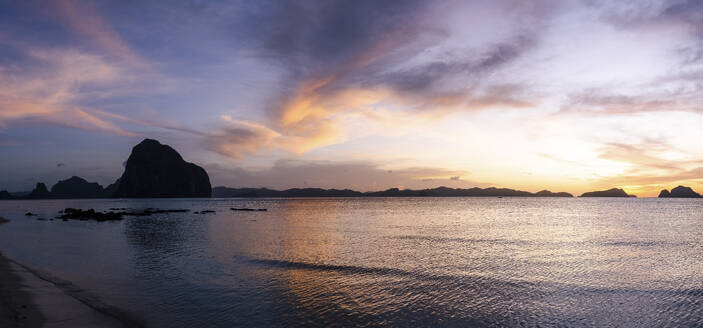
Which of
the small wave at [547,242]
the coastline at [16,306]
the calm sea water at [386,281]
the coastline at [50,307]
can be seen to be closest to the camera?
the coastline at [16,306]

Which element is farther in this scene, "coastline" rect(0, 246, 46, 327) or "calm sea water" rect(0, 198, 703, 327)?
"calm sea water" rect(0, 198, 703, 327)

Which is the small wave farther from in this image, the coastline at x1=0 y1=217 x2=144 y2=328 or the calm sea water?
the coastline at x1=0 y1=217 x2=144 y2=328

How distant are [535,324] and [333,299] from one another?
994 centimetres

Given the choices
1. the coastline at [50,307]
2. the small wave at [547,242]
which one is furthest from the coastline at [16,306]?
the small wave at [547,242]

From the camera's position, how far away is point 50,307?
17.3 m

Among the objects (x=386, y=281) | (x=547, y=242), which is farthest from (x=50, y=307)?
(x=547, y=242)

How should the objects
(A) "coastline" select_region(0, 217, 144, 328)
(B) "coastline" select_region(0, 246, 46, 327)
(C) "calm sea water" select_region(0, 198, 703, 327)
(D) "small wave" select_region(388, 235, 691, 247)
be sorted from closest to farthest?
(B) "coastline" select_region(0, 246, 46, 327)
(A) "coastline" select_region(0, 217, 144, 328)
(C) "calm sea water" select_region(0, 198, 703, 327)
(D) "small wave" select_region(388, 235, 691, 247)

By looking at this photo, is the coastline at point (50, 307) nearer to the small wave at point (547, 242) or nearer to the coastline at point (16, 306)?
the coastline at point (16, 306)

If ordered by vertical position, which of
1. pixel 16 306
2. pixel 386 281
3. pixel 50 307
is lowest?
pixel 386 281

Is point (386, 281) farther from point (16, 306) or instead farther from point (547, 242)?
point (547, 242)

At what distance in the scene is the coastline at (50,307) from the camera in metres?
15.1

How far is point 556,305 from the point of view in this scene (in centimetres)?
2011

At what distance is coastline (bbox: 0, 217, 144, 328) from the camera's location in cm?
1512

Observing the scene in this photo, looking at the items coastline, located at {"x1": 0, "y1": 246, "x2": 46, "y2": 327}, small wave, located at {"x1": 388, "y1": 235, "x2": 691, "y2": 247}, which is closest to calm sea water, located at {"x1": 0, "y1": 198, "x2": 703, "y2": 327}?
small wave, located at {"x1": 388, "y1": 235, "x2": 691, "y2": 247}
